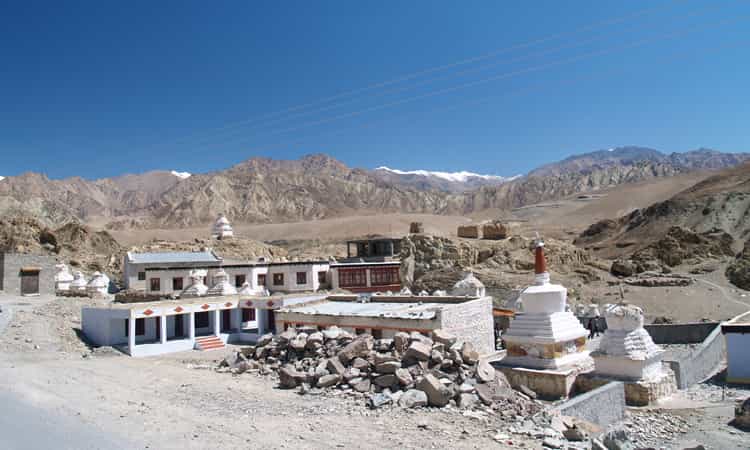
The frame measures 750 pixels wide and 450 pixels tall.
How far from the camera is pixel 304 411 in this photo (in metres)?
13.0

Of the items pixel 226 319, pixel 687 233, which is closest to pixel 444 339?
pixel 226 319

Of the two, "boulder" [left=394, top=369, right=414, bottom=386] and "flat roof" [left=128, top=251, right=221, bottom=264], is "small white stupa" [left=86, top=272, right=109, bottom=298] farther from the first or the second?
"boulder" [left=394, top=369, right=414, bottom=386]

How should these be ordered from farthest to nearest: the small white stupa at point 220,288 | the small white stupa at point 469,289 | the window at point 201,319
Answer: the small white stupa at point 220,288 → the window at point 201,319 → the small white stupa at point 469,289

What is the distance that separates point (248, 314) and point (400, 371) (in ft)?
55.0

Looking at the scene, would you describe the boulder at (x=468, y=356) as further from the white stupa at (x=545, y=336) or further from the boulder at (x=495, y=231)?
the boulder at (x=495, y=231)

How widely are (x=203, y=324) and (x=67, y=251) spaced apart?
124 feet

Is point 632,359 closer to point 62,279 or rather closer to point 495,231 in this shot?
point 62,279

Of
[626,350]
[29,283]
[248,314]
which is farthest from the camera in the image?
[29,283]

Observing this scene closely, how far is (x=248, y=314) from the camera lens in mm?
29328

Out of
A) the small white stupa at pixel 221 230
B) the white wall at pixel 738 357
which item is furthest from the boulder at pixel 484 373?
the small white stupa at pixel 221 230

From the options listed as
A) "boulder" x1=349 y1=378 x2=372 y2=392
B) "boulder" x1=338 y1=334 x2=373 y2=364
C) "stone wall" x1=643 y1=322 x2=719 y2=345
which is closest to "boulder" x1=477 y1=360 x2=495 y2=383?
"boulder" x1=349 y1=378 x2=372 y2=392

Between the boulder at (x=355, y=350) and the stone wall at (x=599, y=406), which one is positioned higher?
the boulder at (x=355, y=350)

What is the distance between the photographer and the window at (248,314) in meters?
29.1

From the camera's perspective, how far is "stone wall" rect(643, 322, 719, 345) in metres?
24.1
